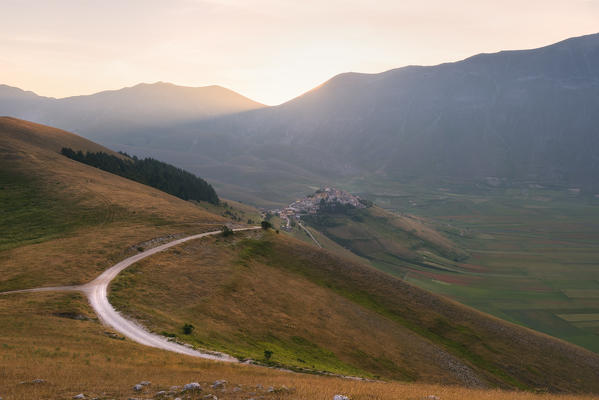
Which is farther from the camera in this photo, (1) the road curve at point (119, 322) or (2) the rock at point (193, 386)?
(1) the road curve at point (119, 322)

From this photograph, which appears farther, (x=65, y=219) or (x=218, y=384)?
(x=65, y=219)

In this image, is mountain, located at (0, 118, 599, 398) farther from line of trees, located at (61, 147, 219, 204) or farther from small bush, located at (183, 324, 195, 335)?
line of trees, located at (61, 147, 219, 204)

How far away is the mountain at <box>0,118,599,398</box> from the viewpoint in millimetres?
28297

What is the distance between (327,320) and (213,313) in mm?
20895

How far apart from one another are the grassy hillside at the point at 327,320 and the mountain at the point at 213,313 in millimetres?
312

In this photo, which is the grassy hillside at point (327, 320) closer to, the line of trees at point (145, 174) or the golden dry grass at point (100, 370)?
the golden dry grass at point (100, 370)

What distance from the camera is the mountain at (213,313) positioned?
2830 cm

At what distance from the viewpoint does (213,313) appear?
158 feet

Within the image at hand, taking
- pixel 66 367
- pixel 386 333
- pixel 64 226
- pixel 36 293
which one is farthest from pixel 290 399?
pixel 64 226

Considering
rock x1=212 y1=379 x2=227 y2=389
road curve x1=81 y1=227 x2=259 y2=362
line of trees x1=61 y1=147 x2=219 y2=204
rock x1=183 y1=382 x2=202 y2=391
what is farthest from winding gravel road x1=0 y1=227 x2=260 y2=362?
line of trees x1=61 y1=147 x2=219 y2=204

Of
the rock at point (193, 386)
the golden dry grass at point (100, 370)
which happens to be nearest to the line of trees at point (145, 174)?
the golden dry grass at point (100, 370)

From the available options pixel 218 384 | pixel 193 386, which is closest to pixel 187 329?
pixel 218 384

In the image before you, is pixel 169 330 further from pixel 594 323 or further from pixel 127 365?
pixel 594 323

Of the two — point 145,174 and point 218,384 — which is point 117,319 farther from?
point 145,174
